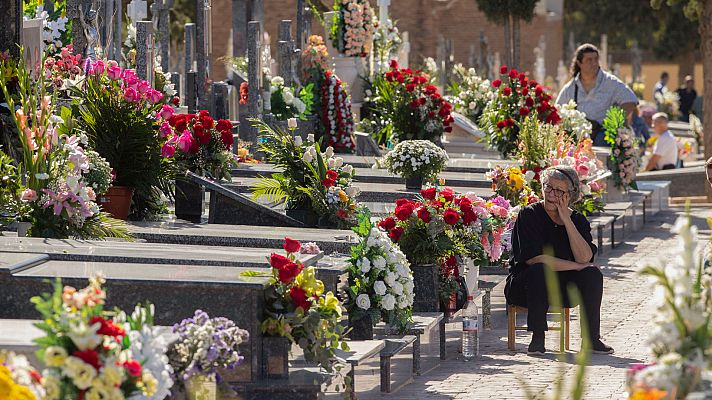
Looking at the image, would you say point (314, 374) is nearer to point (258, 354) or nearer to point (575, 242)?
point (258, 354)

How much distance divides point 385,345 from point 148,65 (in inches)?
224

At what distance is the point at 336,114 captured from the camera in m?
16.6

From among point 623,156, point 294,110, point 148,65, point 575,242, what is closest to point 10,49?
point 148,65

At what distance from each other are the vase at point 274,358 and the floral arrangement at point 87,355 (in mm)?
1896

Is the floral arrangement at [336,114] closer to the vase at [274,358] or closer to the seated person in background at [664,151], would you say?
the seated person in background at [664,151]

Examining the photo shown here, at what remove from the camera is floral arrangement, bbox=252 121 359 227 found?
10.5 meters

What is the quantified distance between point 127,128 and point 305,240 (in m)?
1.99

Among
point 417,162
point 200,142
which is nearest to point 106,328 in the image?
point 200,142

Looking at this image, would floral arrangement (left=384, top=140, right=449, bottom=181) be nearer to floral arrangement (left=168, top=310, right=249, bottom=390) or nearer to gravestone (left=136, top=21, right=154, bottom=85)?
gravestone (left=136, top=21, right=154, bottom=85)

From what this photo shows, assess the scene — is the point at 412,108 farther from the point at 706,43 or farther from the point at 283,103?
the point at 706,43

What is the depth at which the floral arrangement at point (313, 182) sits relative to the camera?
10484 mm

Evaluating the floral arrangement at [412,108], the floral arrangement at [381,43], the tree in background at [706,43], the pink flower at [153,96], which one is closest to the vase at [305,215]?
the pink flower at [153,96]

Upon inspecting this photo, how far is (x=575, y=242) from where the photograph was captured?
9.34m

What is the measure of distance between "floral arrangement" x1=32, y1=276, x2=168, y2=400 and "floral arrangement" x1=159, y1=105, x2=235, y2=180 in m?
5.69
